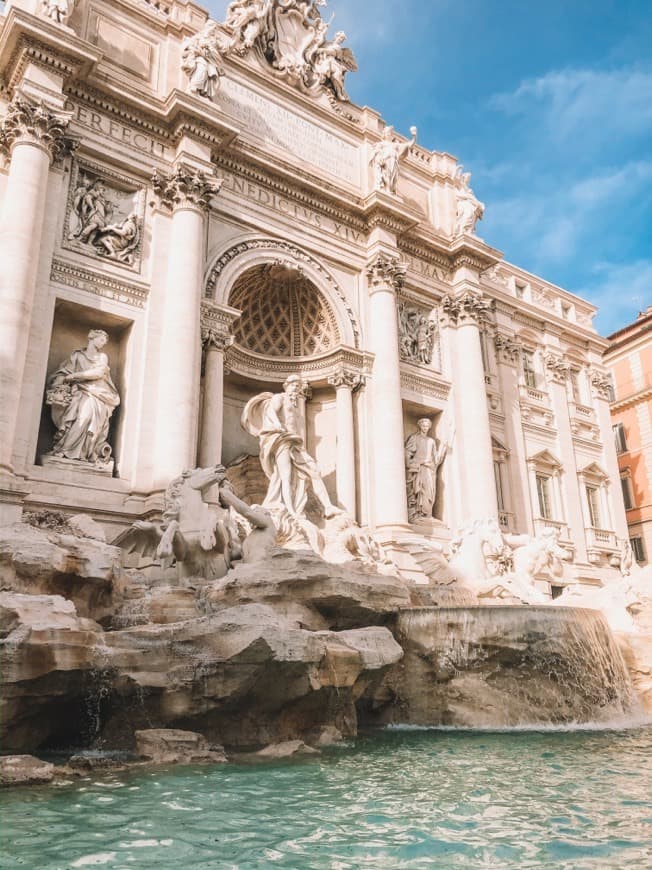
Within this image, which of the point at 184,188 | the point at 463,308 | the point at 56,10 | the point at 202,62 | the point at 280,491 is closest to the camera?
the point at 56,10

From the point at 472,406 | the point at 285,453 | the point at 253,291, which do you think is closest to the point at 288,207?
the point at 253,291

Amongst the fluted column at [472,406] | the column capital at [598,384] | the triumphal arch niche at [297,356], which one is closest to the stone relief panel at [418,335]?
the fluted column at [472,406]

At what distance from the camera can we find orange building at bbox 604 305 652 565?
29.2 metres

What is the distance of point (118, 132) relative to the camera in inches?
614

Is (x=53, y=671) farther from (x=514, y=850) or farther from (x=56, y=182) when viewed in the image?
(x=56, y=182)

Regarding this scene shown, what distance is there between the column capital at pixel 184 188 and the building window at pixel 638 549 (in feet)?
72.9

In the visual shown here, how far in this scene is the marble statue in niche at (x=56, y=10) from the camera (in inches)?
575

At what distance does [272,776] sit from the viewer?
5.73 meters

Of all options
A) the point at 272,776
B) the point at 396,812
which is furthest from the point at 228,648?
the point at 396,812

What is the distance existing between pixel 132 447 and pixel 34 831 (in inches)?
402

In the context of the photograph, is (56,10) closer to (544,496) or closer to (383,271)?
(383,271)

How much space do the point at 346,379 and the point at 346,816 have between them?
13867 millimetres

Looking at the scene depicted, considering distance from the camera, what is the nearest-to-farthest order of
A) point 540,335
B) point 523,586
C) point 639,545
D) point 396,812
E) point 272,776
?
point 396,812 < point 272,776 < point 523,586 < point 540,335 < point 639,545

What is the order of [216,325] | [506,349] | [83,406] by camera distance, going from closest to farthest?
[83,406]
[216,325]
[506,349]
